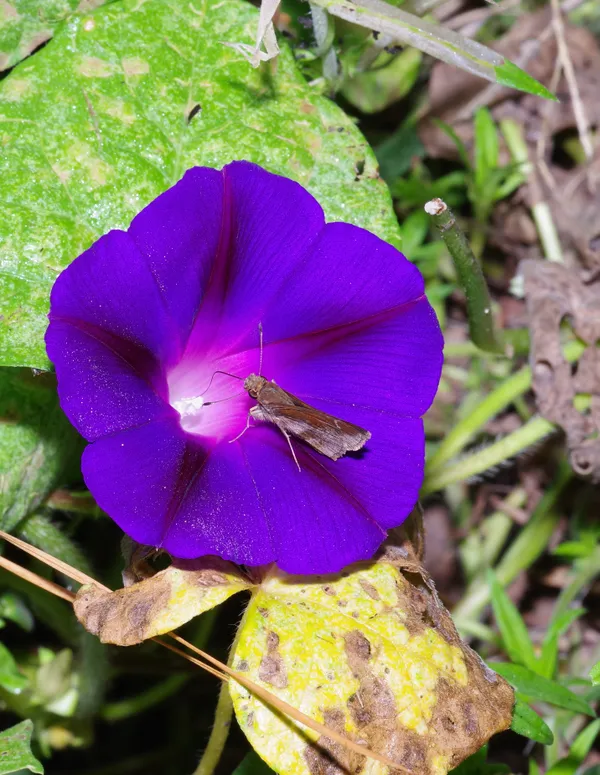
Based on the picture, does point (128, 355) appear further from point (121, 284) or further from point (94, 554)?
point (94, 554)

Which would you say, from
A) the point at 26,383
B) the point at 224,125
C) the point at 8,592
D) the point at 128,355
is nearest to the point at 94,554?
the point at 8,592

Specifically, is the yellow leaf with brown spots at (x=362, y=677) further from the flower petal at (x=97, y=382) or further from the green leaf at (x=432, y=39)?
the green leaf at (x=432, y=39)

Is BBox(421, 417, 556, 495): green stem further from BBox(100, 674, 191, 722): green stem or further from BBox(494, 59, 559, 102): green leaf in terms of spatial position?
BBox(494, 59, 559, 102): green leaf

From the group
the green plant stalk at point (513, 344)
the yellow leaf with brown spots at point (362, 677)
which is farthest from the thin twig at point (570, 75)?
the yellow leaf with brown spots at point (362, 677)

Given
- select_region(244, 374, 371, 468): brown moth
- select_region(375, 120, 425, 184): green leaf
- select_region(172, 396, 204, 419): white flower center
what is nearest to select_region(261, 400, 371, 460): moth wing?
select_region(244, 374, 371, 468): brown moth

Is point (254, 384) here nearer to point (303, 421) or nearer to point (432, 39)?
point (303, 421)

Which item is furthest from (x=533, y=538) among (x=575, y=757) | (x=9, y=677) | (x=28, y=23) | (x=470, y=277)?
(x=28, y=23)
